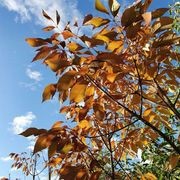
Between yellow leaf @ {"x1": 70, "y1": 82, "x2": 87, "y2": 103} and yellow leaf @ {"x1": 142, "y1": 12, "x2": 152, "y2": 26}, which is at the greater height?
yellow leaf @ {"x1": 142, "y1": 12, "x2": 152, "y2": 26}

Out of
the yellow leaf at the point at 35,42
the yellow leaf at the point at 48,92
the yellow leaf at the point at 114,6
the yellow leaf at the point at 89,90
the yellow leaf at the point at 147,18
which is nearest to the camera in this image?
the yellow leaf at the point at 147,18

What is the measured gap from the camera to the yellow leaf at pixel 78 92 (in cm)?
138

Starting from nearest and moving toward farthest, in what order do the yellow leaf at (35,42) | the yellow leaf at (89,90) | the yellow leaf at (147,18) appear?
the yellow leaf at (147,18)
the yellow leaf at (35,42)
the yellow leaf at (89,90)

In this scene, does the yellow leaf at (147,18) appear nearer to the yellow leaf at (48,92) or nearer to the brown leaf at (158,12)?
the brown leaf at (158,12)

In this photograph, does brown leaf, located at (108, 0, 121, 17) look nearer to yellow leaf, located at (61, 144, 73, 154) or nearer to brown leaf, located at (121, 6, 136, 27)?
brown leaf, located at (121, 6, 136, 27)

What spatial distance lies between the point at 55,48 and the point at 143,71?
44cm

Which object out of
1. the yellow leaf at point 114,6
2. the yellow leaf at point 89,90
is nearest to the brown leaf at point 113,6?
the yellow leaf at point 114,6

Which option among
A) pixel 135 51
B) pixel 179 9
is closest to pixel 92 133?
pixel 135 51

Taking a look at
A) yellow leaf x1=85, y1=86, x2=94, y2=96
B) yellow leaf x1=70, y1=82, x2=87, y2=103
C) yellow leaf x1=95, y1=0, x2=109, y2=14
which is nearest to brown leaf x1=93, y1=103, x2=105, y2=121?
yellow leaf x1=85, y1=86, x2=94, y2=96

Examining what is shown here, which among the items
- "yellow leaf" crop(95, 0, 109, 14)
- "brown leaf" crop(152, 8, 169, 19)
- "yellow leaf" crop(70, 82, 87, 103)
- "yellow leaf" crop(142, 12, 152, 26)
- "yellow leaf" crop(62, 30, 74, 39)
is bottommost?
"yellow leaf" crop(70, 82, 87, 103)

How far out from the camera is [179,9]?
6.14m

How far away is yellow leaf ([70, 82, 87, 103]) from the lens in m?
1.38

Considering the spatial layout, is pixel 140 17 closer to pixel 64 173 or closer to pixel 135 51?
pixel 135 51

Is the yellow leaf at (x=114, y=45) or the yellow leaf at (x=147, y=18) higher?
the yellow leaf at (x=114, y=45)
